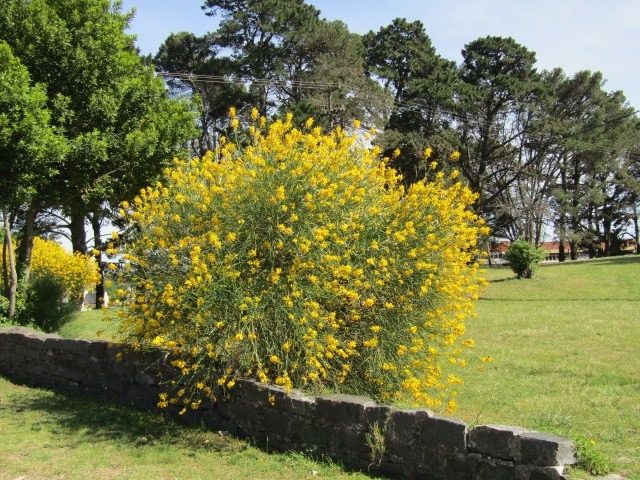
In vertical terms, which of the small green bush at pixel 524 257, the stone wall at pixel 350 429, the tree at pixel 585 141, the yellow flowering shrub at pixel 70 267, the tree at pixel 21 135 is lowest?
the stone wall at pixel 350 429

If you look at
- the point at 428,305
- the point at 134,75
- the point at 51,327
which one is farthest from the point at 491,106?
the point at 428,305

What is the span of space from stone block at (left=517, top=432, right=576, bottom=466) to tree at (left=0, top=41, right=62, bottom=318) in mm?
8048

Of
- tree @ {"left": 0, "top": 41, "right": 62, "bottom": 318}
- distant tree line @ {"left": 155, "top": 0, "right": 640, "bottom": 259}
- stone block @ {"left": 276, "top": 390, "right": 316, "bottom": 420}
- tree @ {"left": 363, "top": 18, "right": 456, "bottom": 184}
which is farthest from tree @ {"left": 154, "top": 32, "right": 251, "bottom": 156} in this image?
stone block @ {"left": 276, "top": 390, "right": 316, "bottom": 420}

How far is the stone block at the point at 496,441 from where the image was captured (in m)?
3.76

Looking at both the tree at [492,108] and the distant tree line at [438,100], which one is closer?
the distant tree line at [438,100]

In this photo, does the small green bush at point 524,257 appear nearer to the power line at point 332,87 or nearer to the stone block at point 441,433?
the power line at point 332,87

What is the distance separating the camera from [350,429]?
478 centimetres

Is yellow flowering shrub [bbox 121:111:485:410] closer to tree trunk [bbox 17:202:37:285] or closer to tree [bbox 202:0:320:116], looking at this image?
tree trunk [bbox 17:202:37:285]

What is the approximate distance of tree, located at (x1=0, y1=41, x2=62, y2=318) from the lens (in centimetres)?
893

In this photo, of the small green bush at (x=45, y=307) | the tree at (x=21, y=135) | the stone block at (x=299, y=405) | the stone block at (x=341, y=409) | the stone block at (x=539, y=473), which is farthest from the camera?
the small green bush at (x=45, y=307)

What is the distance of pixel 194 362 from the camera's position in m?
5.96

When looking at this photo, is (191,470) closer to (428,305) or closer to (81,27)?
(428,305)

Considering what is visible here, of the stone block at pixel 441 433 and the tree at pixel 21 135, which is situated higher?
the tree at pixel 21 135

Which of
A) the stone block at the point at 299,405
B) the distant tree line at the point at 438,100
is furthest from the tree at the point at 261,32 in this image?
the stone block at the point at 299,405
